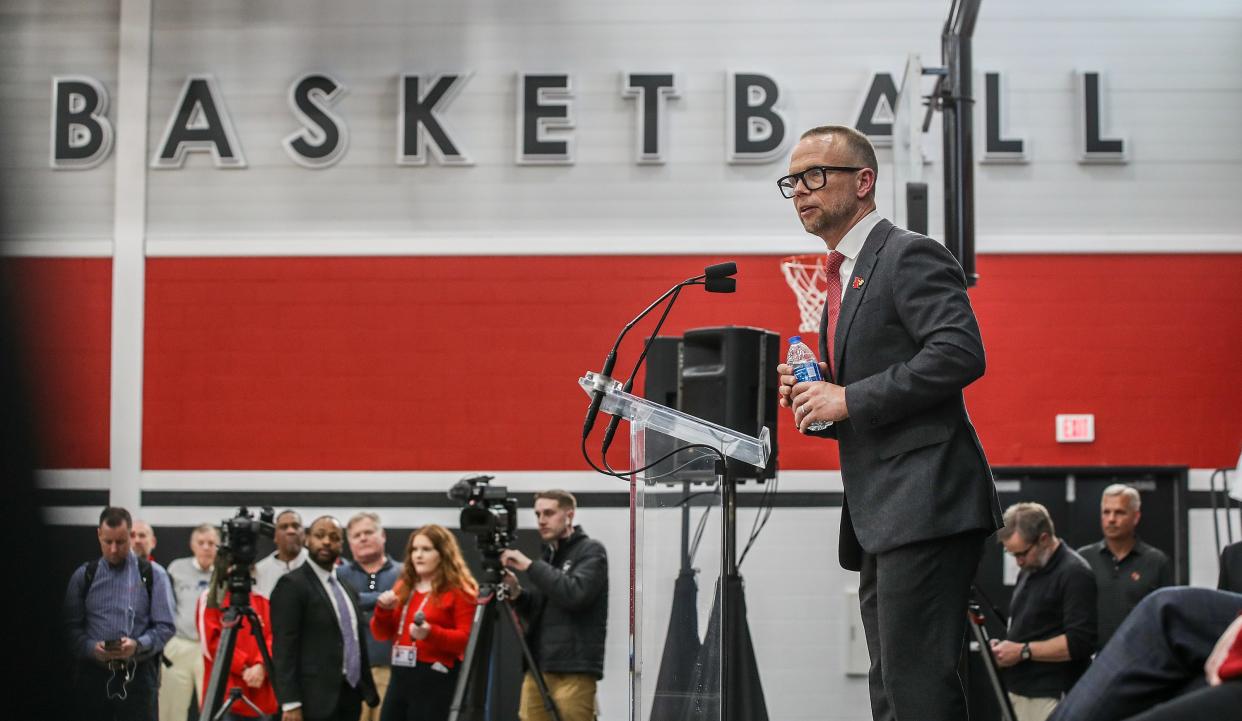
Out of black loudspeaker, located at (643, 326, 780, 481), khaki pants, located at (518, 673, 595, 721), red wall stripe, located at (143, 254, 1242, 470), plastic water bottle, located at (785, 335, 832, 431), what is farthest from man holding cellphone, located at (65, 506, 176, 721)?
plastic water bottle, located at (785, 335, 832, 431)

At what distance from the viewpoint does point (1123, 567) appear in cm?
621

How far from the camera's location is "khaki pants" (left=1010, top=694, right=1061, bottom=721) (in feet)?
18.5

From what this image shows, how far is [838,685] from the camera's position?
293 inches

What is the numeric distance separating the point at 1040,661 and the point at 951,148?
2348 mm

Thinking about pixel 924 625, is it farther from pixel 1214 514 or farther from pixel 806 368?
pixel 1214 514

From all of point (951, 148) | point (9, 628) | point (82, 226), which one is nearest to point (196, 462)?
point (82, 226)

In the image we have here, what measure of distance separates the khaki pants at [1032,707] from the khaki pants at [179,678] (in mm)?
4409

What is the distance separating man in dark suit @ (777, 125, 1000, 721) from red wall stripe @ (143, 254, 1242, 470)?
4.96 m

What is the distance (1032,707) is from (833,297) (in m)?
3.71

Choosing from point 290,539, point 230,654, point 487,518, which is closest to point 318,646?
point 230,654

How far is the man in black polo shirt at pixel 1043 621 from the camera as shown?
5586mm

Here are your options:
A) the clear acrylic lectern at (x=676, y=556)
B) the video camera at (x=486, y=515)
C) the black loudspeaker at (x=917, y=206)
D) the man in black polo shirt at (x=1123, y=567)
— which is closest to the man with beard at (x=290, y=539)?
the video camera at (x=486, y=515)

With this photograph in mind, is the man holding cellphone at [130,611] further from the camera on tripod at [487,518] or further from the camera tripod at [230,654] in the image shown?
the camera on tripod at [487,518]

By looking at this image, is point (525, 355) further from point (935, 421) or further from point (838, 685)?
point (935, 421)
